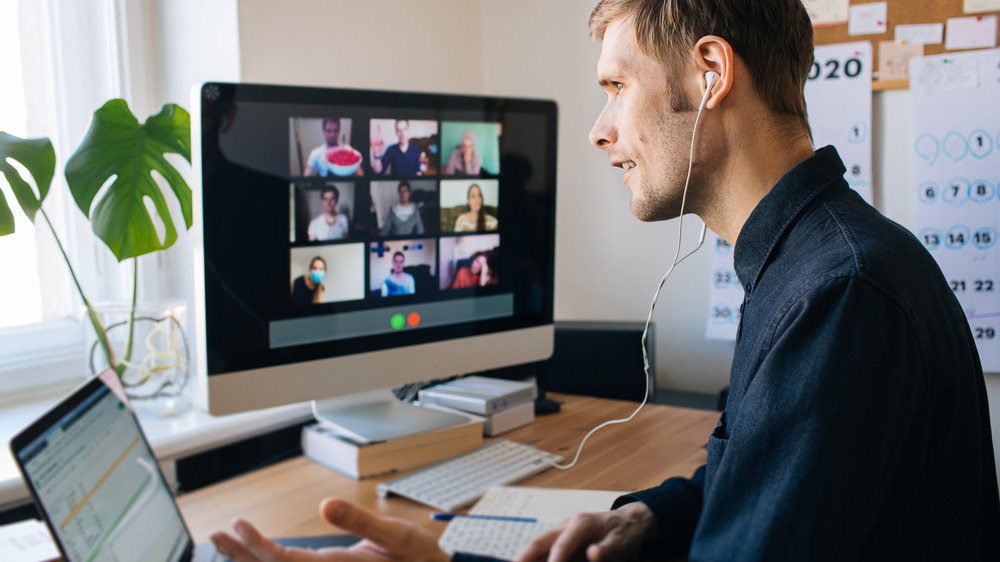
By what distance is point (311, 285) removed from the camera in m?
1.29

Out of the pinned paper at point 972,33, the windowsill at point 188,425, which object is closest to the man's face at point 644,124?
the windowsill at point 188,425

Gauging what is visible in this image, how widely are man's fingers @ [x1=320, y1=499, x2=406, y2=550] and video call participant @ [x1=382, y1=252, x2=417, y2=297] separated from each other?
21.1 inches

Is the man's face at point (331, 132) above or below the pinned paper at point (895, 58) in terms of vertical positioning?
below

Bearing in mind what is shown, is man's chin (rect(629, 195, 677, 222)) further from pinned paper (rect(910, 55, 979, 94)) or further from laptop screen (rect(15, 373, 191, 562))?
pinned paper (rect(910, 55, 979, 94))

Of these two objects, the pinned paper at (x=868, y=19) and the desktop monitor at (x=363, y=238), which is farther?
the pinned paper at (x=868, y=19)

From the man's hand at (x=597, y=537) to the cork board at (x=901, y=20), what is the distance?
1.09 m

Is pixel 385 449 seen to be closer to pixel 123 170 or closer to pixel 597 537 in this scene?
pixel 597 537

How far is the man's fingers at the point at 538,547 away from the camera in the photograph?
974 mm

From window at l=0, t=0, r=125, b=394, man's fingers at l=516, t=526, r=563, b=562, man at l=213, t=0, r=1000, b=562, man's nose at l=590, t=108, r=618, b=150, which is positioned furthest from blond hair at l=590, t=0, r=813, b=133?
window at l=0, t=0, r=125, b=394

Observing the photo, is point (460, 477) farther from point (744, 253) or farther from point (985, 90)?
point (985, 90)

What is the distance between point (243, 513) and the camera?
1.18 metres

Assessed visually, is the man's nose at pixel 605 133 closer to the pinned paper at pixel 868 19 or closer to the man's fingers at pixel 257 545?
the man's fingers at pixel 257 545

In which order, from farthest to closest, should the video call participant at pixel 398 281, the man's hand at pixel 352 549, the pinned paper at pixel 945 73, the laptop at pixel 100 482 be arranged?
1. the pinned paper at pixel 945 73
2. the video call participant at pixel 398 281
3. the man's hand at pixel 352 549
4. the laptop at pixel 100 482

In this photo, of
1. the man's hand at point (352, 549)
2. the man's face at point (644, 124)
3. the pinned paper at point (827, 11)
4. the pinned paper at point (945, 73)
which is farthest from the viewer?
the pinned paper at point (827, 11)
